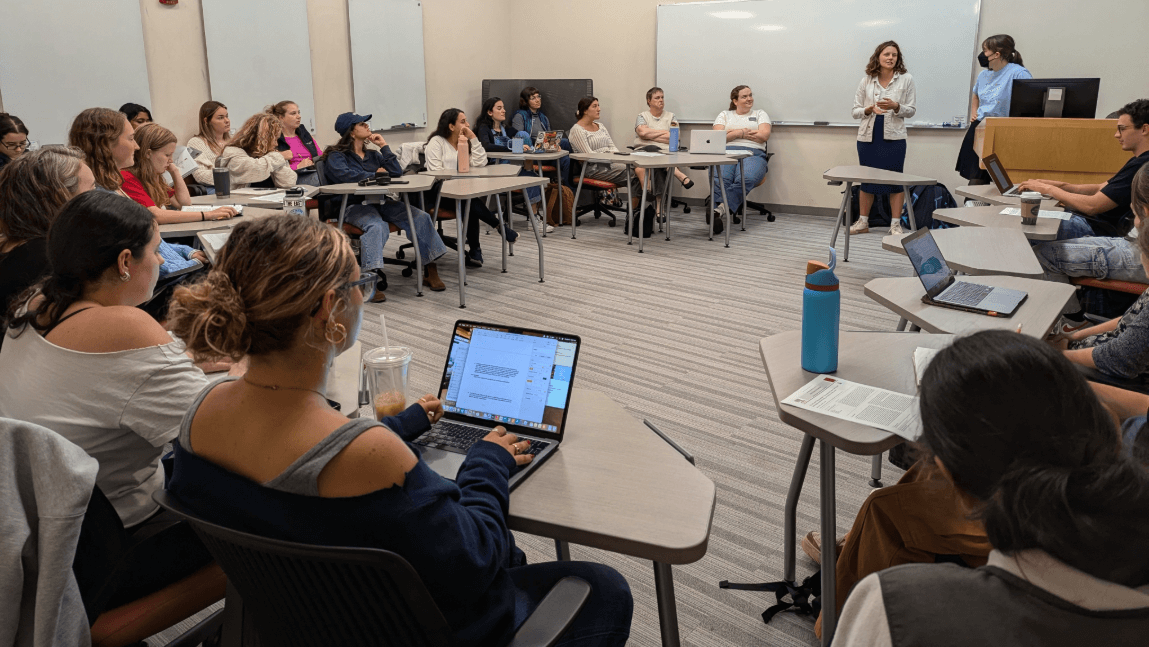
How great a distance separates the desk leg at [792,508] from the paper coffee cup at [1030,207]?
2149 millimetres

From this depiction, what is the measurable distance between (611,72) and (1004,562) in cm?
874

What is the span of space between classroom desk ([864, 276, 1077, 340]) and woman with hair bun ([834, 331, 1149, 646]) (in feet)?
3.82

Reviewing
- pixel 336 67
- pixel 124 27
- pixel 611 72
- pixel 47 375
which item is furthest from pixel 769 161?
pixel 47 375

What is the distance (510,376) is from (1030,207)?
3.01m

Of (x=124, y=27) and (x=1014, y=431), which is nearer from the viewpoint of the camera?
(x=1014, y=431)

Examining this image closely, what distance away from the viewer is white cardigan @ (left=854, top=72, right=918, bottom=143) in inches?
268

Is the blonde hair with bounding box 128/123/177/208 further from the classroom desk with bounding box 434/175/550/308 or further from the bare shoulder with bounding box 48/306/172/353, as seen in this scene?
the bare shoulder with bounding box 48/306/172/353

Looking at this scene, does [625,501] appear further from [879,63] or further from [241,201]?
[879,63]

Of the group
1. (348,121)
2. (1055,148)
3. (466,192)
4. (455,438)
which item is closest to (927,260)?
(455,438)

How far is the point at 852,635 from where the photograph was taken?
92 centimetres

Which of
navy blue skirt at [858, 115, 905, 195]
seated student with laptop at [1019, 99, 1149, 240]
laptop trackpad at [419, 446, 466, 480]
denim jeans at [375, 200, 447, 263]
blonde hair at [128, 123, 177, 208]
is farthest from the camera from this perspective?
navy blue skirt at [858, 115, 905, 195]

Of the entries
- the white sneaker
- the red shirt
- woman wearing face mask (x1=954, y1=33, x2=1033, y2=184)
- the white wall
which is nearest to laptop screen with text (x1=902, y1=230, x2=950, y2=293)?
the red shirt

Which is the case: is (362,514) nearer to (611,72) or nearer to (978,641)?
(978,641)

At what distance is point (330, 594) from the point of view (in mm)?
1012
